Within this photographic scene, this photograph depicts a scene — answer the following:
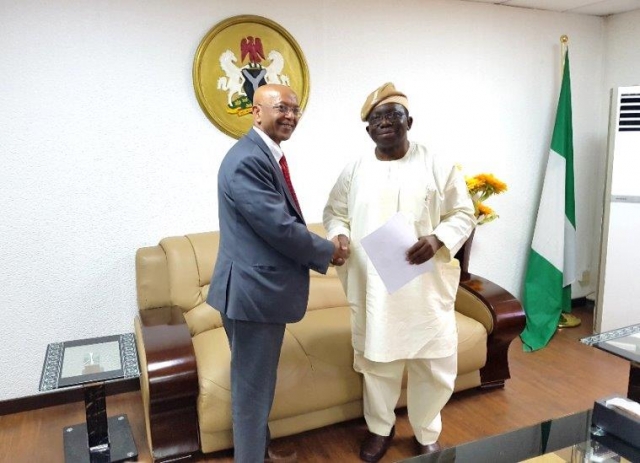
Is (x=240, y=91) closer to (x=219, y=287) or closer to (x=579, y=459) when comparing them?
(x=219, y=287)

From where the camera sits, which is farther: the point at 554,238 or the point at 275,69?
the point at 554,238

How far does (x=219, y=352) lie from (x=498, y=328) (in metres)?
1.34

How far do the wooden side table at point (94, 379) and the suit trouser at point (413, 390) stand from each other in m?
0.92

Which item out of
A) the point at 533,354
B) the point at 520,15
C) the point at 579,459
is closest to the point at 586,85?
the point at 520,15

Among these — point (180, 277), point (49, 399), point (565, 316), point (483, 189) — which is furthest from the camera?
point (565, 316)

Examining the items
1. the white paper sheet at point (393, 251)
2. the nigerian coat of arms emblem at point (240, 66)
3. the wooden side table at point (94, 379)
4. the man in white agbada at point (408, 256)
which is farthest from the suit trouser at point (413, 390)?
the nigerian coat of arms emblem at point (240, 66)

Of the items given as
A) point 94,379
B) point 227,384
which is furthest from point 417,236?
point 94,379

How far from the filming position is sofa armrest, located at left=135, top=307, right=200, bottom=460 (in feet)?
6.06

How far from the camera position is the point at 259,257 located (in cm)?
157

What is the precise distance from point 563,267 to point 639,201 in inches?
25.7

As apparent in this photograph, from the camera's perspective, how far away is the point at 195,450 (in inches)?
78.5

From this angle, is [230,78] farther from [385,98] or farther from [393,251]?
[393,251]

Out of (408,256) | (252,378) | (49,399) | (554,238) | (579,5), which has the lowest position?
(49,399)

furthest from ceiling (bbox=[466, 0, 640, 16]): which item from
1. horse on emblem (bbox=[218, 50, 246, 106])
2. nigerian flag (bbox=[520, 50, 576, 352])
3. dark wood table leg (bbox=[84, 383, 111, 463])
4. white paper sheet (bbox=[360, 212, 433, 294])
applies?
dark wood table leg (bbox=[84, 383, 111, 463])
